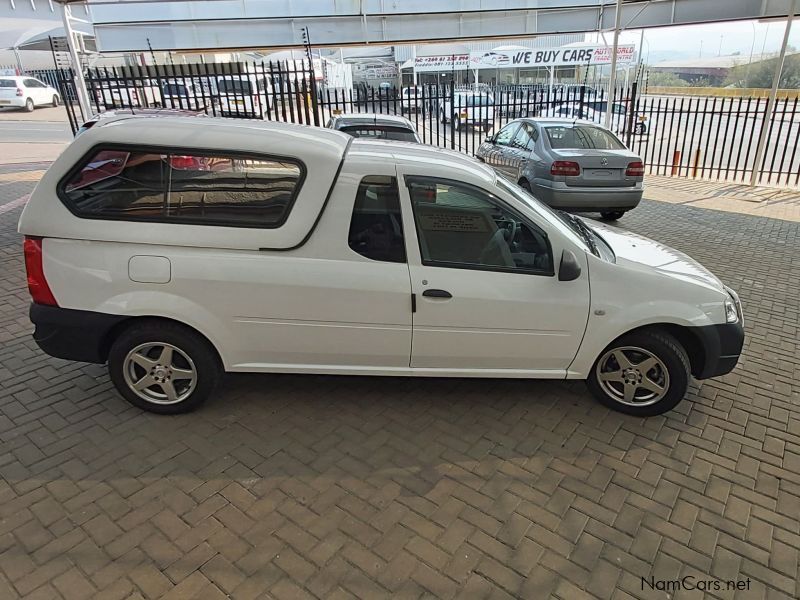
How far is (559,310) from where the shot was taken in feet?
10.7

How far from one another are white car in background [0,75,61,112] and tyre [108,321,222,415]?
29.2 metres

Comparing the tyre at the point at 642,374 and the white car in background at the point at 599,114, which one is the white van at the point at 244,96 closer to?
the white car in background at the point at 599,114

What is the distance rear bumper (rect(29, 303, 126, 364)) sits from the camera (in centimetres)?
319

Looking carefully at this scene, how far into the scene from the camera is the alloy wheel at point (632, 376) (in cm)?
342

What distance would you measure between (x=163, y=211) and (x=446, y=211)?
1.72m

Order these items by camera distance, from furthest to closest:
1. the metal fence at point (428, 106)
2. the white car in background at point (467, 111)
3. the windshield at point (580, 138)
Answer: the white car in background at point (467, 111) < the metal fence at point (428, 106) < the windshield at point (580, 138)

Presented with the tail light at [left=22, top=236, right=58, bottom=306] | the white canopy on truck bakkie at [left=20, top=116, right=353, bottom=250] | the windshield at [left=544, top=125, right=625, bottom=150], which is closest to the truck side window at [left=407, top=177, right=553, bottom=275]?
the white canopy on truck bakkie at [left=20, top=116, right=353, bottom=250]

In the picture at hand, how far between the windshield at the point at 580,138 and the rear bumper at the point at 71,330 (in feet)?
23.2

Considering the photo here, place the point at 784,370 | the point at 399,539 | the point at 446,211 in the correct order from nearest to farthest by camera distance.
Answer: the point at 399,539
the point at 446,211
the point at 784,370

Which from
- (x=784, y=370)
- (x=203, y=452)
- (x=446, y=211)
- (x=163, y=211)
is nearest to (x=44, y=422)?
(x=203, y=452)

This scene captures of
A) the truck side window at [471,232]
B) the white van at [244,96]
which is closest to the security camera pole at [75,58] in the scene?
the white van at [244,96]

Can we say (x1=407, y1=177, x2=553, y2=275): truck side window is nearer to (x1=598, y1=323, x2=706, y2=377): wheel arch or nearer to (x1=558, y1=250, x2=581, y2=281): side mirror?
(x1=558, y1=250, x2=581, y2=281): side mirror

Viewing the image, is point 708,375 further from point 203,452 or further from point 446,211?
point 203,452
